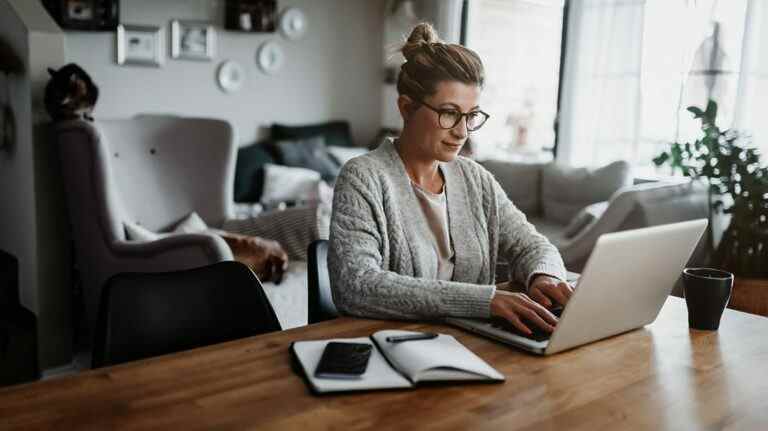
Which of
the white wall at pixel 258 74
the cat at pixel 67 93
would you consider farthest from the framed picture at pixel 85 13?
the cat at pixel 67 93

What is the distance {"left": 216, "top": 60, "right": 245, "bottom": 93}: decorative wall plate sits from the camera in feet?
18.9

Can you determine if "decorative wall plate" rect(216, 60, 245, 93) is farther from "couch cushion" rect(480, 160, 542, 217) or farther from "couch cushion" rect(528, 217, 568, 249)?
"couch cushion" rect(528, 217, 568, 249)

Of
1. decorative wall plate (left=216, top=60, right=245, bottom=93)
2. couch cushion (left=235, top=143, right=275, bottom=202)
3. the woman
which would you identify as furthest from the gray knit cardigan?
decorative wall plate (left=216, top=60, right=245, bottom=93)

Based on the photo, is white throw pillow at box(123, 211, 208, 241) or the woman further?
white throw pillow at box(123, 211, 208, 241)

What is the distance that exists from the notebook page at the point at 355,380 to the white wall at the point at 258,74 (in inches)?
174

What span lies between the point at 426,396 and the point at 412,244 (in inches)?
24.9

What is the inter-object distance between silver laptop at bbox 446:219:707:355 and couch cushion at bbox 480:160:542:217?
3.63 metres

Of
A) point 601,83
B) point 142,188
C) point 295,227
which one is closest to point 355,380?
point 295,227

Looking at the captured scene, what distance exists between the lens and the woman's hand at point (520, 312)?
1357 millimetres

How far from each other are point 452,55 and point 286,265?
67.9 inches

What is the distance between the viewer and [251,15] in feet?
19.0

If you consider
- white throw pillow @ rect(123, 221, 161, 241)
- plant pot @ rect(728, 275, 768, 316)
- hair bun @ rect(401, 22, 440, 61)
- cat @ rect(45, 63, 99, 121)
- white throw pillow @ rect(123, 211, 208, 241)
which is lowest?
plant pot @ rect(728, 275, 768, 316)

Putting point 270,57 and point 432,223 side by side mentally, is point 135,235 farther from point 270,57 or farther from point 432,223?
point 270,57

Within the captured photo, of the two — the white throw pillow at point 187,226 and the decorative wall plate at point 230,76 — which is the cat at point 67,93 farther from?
the decorative wall plate at point 230,76
